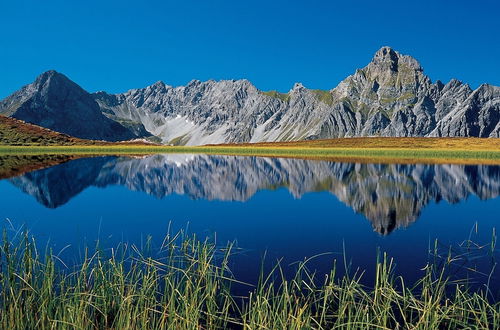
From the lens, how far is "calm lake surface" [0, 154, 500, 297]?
18.8 m

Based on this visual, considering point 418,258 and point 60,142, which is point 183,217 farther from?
point 60,142

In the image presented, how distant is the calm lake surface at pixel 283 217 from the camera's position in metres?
18.8

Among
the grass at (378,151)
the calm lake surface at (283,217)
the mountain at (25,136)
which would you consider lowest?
the calm lake surface at (283,217)

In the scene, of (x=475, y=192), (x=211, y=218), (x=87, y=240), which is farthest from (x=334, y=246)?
(x=475, y=192)

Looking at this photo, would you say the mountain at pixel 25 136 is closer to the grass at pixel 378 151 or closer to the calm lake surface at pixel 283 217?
the grass at pixel 378 151

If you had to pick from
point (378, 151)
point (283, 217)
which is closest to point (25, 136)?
point (378, 151)

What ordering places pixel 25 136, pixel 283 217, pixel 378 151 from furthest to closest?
1. pixel 25 136
2. pixel 378 151
3. pixel 283 217

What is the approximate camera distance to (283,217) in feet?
99.8

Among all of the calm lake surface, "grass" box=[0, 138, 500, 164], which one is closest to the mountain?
"grass" box=[0, 138, 500, 164]

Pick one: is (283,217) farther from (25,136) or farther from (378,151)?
(25,136)

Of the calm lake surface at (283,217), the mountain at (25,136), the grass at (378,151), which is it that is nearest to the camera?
the calm lake surface at (283,217)

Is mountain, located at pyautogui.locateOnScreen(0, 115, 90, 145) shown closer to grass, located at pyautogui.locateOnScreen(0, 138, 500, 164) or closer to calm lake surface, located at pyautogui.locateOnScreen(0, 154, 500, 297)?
grass, located at pyautogui.locateOnScreen(0, 138, 500, 164)

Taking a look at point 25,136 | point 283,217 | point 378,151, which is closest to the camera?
point 283,217

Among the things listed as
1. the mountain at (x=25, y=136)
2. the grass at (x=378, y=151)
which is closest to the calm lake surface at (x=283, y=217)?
the grass at (x=378, y=151)
